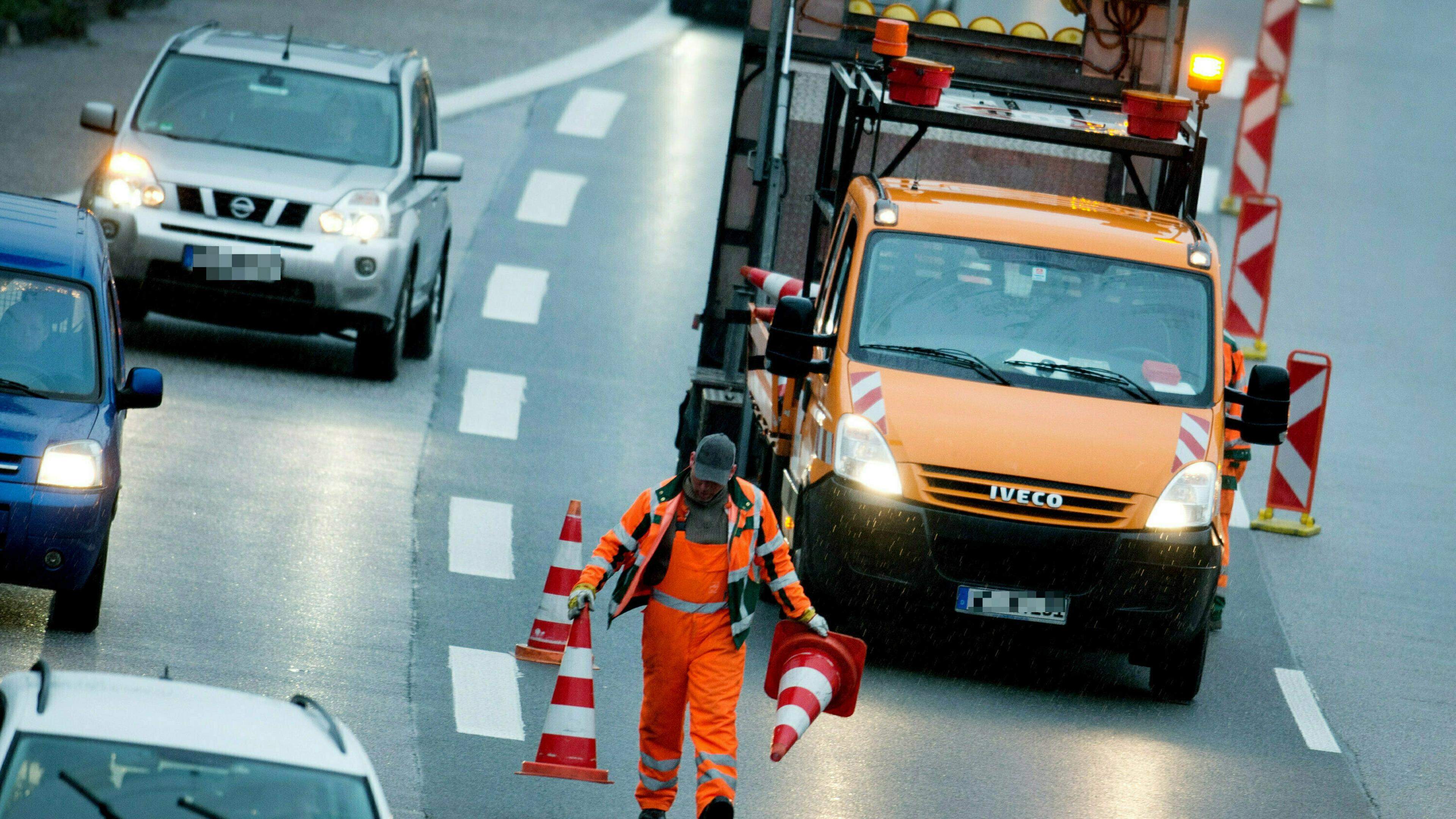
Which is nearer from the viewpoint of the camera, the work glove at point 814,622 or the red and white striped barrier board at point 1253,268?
the work glove at point 814,622

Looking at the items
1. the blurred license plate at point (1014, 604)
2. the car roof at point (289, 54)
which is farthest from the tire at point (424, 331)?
the blurred license plate at point (1014, 604)

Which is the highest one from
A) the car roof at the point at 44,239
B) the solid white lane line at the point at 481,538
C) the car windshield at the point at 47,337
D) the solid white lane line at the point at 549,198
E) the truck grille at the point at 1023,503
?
the car roof at the point at 44,239

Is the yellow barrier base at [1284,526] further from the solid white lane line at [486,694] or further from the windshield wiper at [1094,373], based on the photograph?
the solid white lane line at [486,694]

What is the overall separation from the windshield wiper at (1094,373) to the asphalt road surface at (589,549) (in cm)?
155

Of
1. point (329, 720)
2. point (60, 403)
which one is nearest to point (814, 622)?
point (329, 720)

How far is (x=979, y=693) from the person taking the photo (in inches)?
453

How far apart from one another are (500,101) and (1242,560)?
1646cm

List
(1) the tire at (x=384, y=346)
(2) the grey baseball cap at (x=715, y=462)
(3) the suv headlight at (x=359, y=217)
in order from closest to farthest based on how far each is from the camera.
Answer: (2) the grey baseball cap at (x=715, y=462)
(3) the suv headlight at (x=359, y=217)
(1) the tire at (x=384, y=346)

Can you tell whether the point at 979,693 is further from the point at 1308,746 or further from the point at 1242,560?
the point at 1242,560

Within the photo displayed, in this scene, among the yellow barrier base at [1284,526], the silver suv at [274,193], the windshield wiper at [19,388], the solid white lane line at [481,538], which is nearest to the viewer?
the windshield wiper at [19,388]

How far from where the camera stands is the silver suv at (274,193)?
16.2 m

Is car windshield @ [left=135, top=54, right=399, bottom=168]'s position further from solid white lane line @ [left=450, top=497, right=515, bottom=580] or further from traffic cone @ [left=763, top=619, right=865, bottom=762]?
traffic cone @ [left=763, top=619, right=865, bottom=762]

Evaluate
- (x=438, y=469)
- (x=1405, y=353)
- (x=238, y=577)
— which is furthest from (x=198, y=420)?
(x=1405, y=353)

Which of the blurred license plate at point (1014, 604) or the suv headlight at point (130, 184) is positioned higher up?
the suv headlight at point (130, 184)
